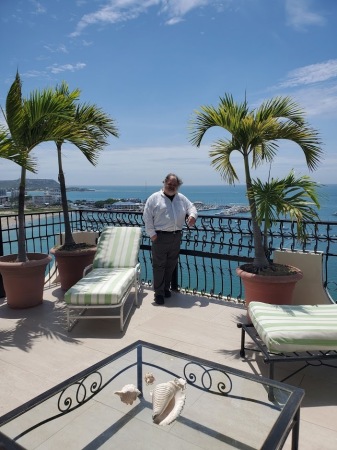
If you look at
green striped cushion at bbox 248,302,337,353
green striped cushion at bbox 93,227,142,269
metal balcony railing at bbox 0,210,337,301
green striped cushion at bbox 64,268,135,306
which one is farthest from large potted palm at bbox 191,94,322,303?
green striped cushion at bbox 93,227,142,269

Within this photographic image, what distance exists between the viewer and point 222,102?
407cm

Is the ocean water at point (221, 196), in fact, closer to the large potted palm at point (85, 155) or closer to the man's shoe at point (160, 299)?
the large potted palm at point (85, 155)

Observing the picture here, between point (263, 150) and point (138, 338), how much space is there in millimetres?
2853

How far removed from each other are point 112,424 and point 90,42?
601 centimetres

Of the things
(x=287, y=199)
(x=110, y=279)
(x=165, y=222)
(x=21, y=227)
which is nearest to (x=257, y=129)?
(x=287, y=199)

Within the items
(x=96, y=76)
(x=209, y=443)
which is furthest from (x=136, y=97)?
(x=209, y=443)

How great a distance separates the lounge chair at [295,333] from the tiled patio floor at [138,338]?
1.00 ft

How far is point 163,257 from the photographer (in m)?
4.83

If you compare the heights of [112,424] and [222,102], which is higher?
[222,102]

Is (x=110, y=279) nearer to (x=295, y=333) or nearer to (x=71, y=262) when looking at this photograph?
(x=71, y=262)

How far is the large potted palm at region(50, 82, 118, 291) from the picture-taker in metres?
5.20

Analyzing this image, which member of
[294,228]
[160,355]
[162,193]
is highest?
[162,193]

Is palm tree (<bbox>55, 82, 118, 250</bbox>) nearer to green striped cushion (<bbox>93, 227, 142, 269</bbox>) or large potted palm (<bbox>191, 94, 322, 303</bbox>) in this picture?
green striped cushion (<bbox>93, 227, 142, 269</bbox>)

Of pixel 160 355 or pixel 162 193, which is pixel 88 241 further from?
pixel 160 355
